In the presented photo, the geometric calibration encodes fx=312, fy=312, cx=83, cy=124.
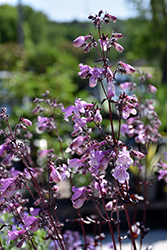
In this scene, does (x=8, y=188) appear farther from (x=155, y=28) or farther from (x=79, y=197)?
(x=155, y=28)

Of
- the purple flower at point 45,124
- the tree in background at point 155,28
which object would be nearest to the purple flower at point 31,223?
the purple flower at point 45,124

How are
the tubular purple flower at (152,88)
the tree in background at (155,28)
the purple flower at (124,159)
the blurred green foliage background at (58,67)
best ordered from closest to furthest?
1. the purple flower at (124,159)
2. the tubular purple flower at (152,88)
3. the blurred green foliage background at (58,67)
4. the tree in background at (155,28)

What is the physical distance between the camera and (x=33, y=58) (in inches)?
594

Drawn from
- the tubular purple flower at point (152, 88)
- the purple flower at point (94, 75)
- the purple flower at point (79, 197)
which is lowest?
the purple flower at point (79, 197)

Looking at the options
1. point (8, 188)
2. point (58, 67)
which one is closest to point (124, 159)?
point (8, 188)

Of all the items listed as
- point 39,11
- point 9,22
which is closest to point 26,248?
point 9,22

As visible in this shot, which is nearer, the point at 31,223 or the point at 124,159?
the point at 124,159

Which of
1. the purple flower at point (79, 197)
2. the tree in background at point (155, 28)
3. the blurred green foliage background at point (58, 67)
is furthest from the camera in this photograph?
the tree in background at point (155, 28)

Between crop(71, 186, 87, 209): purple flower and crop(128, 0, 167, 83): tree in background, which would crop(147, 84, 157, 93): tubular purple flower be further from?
crop(128, 0, 167, 83): tree in background

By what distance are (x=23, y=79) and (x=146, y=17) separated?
41.8 ft

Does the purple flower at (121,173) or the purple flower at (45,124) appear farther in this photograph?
the purple flower at (45,124)

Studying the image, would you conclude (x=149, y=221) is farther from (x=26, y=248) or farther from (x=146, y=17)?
(x=146, y=17)

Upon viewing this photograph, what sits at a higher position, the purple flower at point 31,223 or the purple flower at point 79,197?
the purple flower at point 79,197

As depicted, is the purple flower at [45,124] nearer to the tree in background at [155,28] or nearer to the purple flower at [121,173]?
the purple flower at [121,173]
